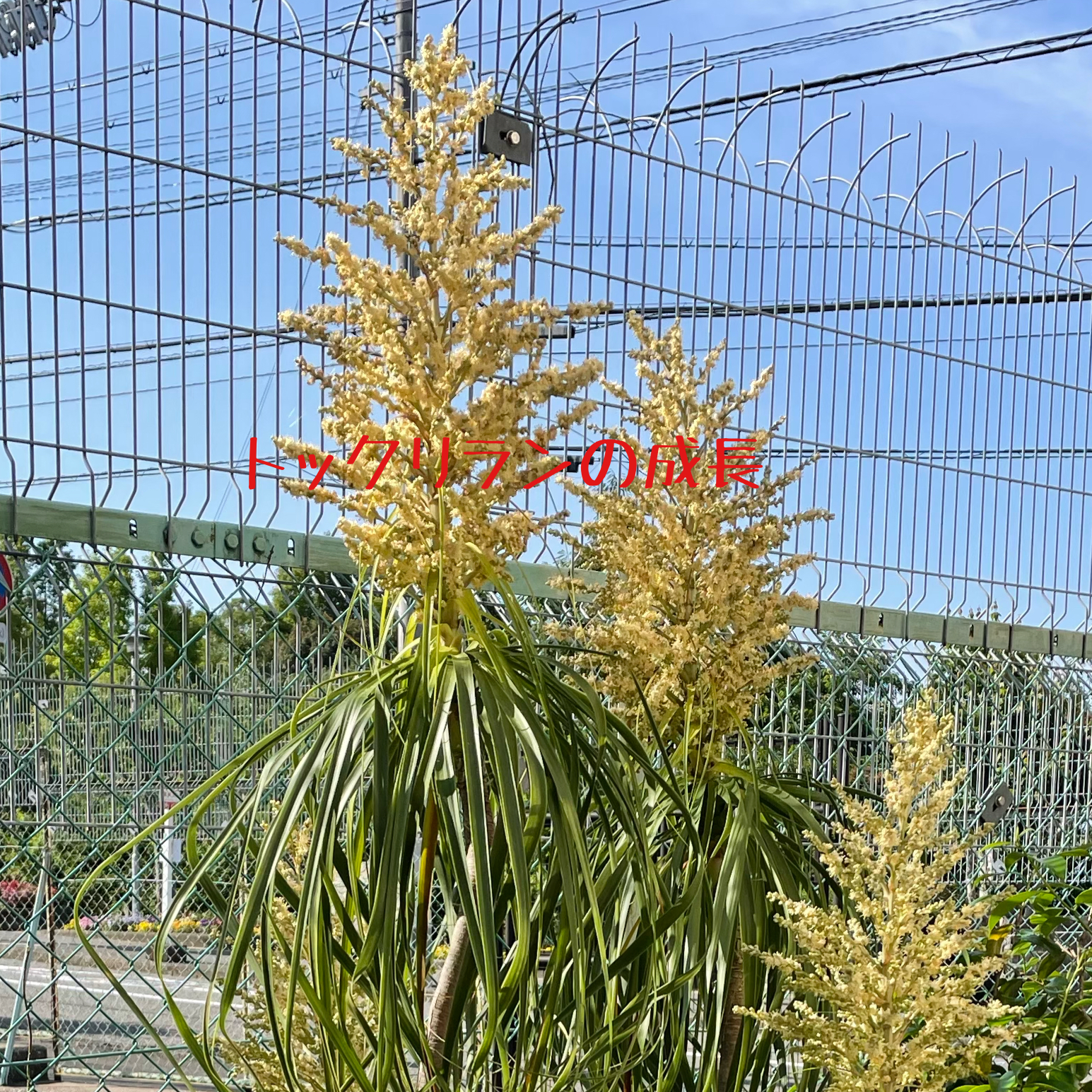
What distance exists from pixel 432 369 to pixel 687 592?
614 millimetres

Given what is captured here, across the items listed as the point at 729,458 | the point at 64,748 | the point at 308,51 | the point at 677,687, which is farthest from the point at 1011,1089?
the point at 308,51

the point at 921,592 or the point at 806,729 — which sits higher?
the point at 921,592

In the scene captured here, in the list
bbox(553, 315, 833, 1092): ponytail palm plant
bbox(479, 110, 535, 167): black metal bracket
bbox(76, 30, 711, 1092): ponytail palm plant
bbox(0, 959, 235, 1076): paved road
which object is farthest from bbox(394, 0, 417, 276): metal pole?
bbox(0, 959, 235, 1076): paved road

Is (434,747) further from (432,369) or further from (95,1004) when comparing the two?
(95,1004)

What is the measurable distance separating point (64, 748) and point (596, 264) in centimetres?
165

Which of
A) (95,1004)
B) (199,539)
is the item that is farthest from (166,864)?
(95,1004)

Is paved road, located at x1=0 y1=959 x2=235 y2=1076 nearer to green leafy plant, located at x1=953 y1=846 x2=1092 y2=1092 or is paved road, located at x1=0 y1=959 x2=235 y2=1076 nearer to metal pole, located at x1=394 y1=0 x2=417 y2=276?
green leafy plant, located at x1=953 y1=846 x2=1092 y2=1092

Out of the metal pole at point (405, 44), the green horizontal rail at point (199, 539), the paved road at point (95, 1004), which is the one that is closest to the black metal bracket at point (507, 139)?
the metal pole at point (405, 44)

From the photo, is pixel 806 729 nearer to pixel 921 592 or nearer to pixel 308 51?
pixel 921 592

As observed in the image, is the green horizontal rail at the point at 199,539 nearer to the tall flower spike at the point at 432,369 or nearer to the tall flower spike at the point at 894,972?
the tall flower spike at the point at 432,369

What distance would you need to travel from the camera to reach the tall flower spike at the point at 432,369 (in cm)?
201

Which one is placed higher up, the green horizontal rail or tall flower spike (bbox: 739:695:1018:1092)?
the green horizontal rail

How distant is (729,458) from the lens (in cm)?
277

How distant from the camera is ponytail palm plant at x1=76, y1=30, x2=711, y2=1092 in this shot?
185cm
